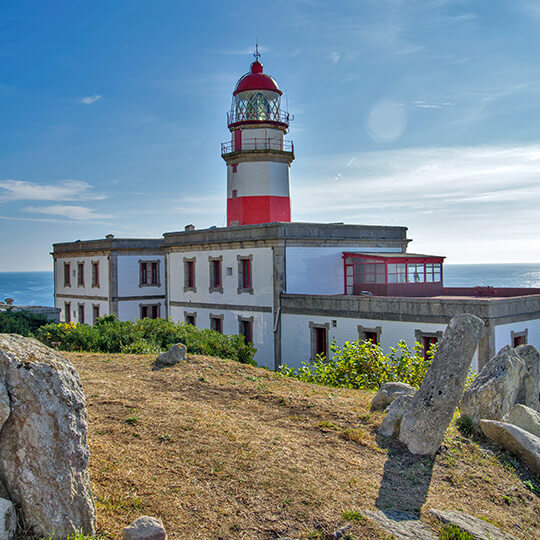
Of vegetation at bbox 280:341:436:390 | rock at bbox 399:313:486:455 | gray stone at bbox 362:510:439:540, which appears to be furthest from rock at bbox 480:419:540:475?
vegetation at bbox 280:341:436:390

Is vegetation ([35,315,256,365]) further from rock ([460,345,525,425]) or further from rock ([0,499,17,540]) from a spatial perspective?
rock ([0,499,17,540])

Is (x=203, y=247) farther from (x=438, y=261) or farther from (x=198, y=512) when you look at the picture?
(x=198, y=512)

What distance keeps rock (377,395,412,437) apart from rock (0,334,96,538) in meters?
4.62

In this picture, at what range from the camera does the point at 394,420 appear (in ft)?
27.3

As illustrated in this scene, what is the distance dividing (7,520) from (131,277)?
33.5 m

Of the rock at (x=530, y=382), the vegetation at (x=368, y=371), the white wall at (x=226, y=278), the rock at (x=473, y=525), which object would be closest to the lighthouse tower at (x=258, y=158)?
the white wall at (x=226, y=278)

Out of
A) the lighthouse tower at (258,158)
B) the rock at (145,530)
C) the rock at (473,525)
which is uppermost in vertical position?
the lighthouse tower at (258,158)

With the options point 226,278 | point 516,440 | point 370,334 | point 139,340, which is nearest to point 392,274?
point 370,334

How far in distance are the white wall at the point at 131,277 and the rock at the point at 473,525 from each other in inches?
1288

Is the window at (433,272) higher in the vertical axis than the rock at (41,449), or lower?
higher

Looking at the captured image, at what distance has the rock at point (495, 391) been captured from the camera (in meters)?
9.24

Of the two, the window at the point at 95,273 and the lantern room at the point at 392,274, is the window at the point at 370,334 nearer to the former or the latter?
the lantern room at the point at 392,274

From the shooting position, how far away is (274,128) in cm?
3306

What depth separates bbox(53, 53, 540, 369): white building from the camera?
2038 cm
